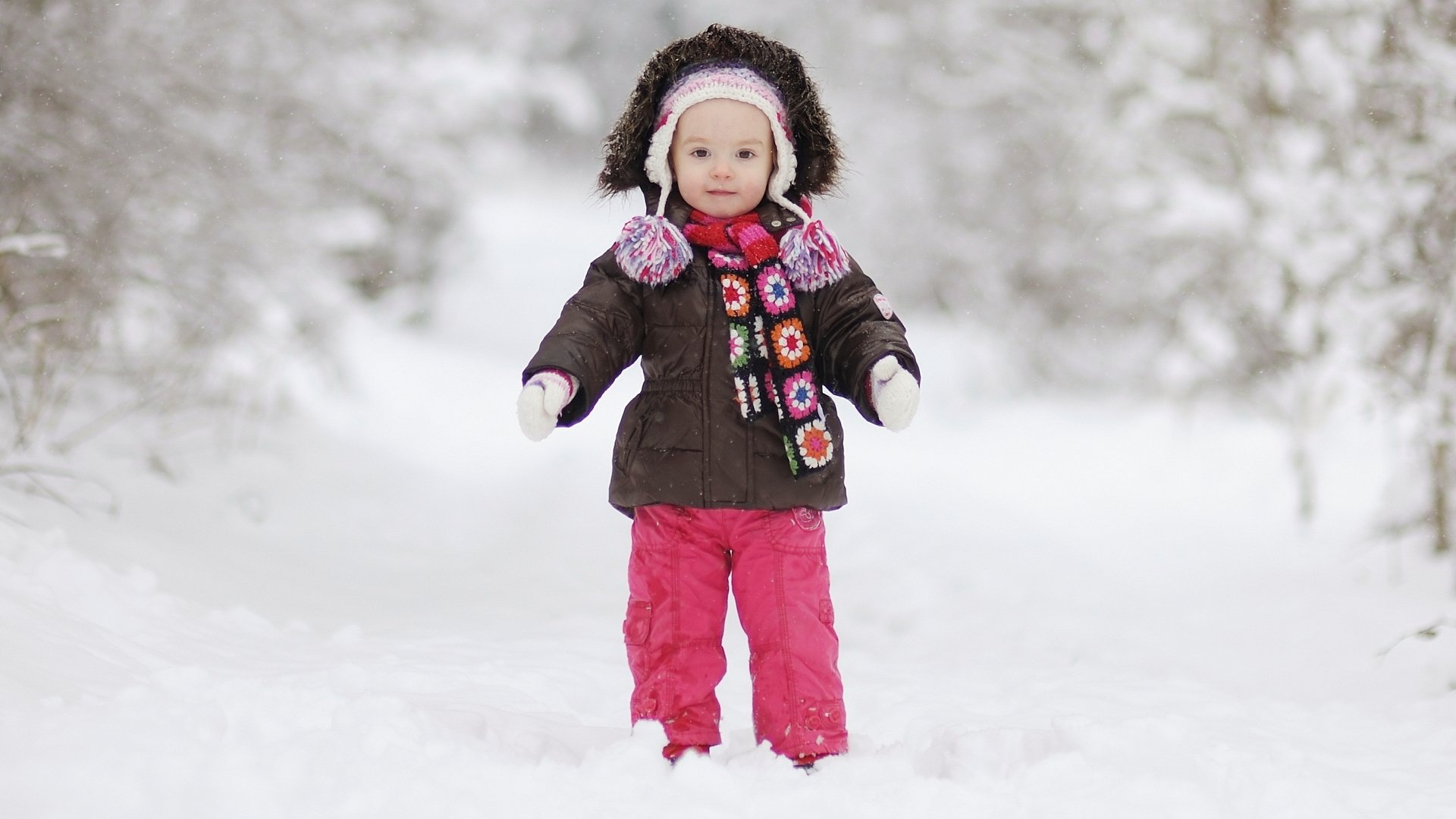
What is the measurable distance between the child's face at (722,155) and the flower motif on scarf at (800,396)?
451mm

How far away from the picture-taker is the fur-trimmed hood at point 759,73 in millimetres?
3023

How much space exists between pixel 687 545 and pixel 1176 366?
18.9ft

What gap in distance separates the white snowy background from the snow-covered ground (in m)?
0.02

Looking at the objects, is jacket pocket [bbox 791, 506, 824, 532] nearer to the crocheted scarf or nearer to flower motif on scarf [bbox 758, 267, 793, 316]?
the crocheted scarf

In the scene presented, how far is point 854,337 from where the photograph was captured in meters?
2.83

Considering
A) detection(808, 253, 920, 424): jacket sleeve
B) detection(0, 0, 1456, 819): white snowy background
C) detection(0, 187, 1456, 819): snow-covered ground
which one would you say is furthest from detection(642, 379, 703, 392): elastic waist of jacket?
detection(0, 187, 1456, 819): snow-covered ground

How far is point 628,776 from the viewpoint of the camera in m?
2.47

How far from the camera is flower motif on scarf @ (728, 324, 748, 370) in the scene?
111 inches

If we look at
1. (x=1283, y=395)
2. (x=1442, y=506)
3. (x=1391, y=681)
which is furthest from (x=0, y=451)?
(x=1283, y=395)

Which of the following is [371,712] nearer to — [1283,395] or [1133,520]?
[1133,520]

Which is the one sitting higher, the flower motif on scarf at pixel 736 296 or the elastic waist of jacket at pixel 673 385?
the flower motif on scarf at pixel 736 296

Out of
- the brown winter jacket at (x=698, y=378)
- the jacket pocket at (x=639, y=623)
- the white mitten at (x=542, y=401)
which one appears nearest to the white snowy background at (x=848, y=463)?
the jacket pocket at (x=639, y=623)

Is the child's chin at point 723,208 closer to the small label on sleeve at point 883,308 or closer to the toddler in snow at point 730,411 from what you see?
the toddler in snow at point 730,411

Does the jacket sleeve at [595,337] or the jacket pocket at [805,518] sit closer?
the jacket sleeve at [595,337]
